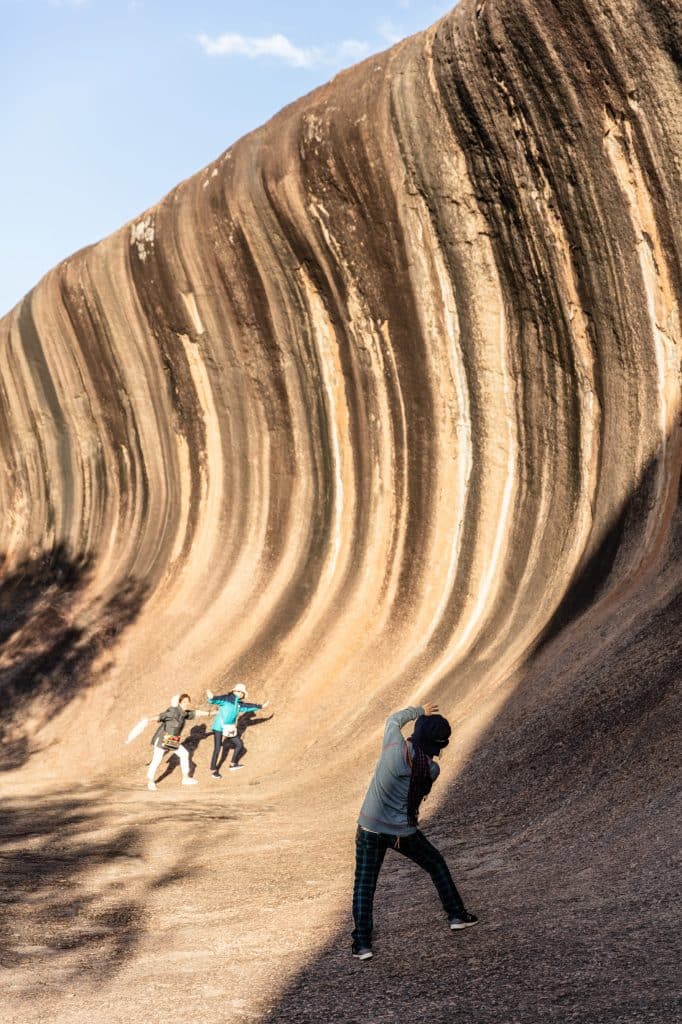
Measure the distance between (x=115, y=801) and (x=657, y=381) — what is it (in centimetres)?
902

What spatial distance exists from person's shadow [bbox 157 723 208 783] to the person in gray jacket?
9.57 m

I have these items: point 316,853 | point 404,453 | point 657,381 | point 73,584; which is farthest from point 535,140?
point 73,584

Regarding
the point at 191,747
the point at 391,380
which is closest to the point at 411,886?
the point at 191,747

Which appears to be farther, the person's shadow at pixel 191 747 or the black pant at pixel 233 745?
the person's shadow at pixel 191 747

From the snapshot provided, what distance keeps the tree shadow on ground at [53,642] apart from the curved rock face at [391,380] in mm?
97

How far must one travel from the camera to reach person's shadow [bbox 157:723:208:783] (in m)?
16.4

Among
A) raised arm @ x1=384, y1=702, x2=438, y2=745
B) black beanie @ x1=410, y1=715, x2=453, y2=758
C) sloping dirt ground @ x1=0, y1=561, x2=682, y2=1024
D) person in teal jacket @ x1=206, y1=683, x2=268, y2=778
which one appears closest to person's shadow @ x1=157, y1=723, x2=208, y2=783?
person in teal jacket @ x1=206, y1=683, x2=268, y2=778

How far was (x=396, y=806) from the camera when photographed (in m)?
6.86

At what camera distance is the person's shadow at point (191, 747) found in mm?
16422

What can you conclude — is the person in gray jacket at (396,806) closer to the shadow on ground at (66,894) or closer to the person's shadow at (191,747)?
the shadow on ground at (66,894)

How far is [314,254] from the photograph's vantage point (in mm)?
18875

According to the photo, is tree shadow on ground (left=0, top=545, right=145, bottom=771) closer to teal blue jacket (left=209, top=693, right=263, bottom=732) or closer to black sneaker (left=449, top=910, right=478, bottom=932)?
teal blue jacket (left=209, top=693, right=263, bottom=732)

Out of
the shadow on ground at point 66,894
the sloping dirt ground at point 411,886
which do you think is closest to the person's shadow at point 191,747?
the sloping dirt ground at point 411,886

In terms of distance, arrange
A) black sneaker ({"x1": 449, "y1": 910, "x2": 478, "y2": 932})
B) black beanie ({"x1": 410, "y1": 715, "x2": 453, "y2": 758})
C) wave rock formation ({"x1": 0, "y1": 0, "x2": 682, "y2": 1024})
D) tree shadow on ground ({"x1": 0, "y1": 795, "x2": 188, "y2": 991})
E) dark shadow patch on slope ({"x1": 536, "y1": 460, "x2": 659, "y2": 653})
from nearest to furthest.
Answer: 1. black beanie ({"x1": 410, "y1": 715, "x2": 453, "y2": 758})
2. black sneaker ({"x1": 449, "y1": 910, "x2": 478, "y2": 932})
3. tree shadow on ground ({"x1": 0, "y1": 795, "x2": 188, "y2": 991})
4. wave rock formation ({"x1": 0, "y1": 0, "x2": 682, "y2": 1024})
5. dark shadow patch on slope ({"x1": 536, "y1": 460, "x2": 659, "y2": 653})
